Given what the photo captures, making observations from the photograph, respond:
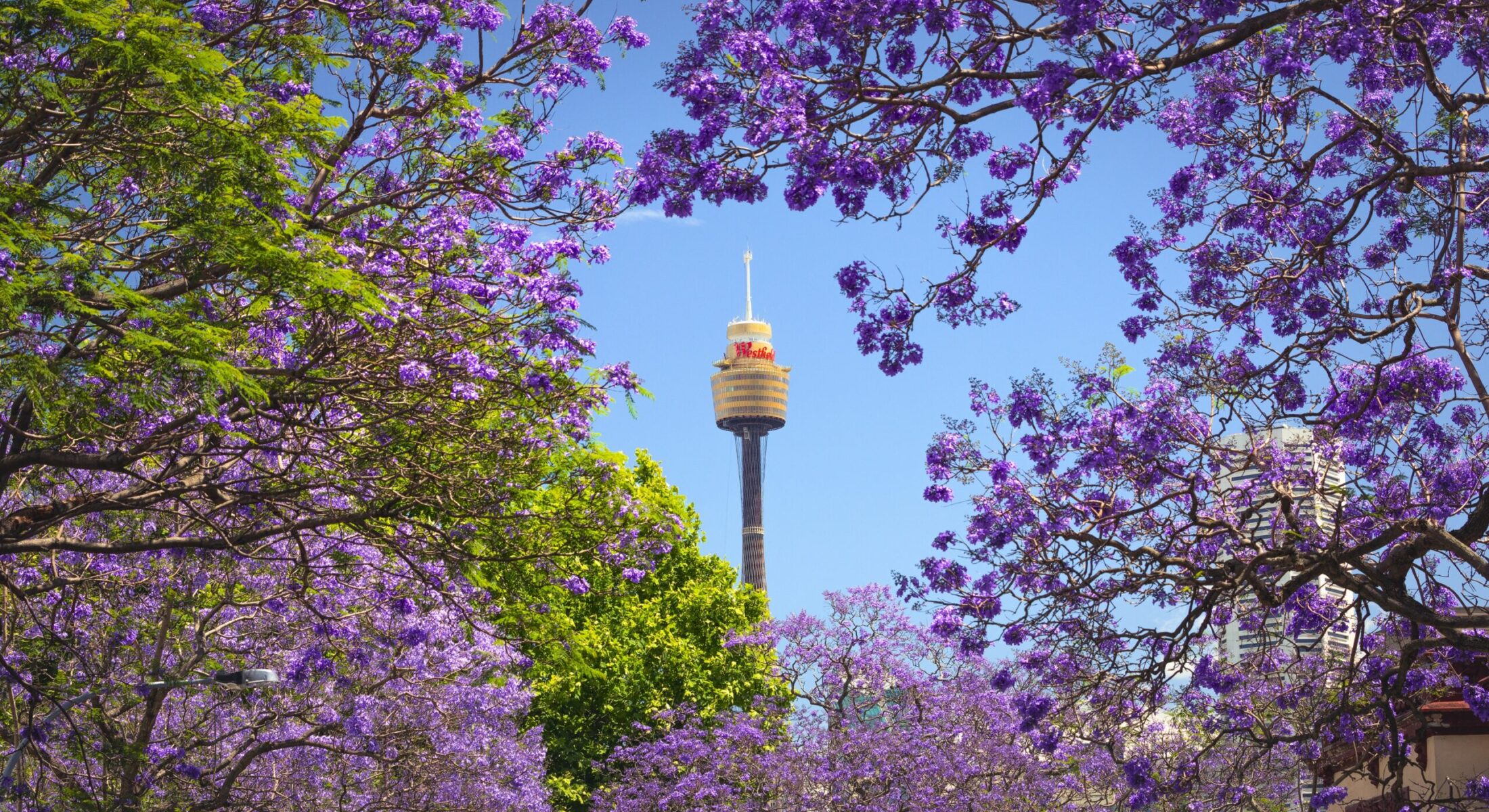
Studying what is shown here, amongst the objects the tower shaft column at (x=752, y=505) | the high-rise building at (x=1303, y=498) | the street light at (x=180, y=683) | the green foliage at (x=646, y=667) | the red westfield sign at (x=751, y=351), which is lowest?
the street light at (x=180, y=683)

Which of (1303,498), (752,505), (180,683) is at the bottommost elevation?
(180,683)

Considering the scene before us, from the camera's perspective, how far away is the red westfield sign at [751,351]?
135875 millimetres

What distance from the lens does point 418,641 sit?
52.4 feet

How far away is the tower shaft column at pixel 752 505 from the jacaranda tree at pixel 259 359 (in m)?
98.0

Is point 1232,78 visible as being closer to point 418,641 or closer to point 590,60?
point 590,60

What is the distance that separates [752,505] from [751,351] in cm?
1826

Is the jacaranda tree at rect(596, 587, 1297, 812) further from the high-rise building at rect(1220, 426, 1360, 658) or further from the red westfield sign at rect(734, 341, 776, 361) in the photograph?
the red westfield sign at rect(734, 341, 776, 361)

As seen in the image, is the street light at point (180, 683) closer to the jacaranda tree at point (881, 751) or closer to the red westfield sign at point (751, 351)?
the jacaranda tree at point (881, 751)

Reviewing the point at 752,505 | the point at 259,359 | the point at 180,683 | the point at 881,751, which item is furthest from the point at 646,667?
the point at 752,505

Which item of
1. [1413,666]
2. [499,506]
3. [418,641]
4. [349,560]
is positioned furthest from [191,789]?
[1413,666]

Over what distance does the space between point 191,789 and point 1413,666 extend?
Answer: 1426 cm

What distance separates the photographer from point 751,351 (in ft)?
447

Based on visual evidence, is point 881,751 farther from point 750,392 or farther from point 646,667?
point 750,392

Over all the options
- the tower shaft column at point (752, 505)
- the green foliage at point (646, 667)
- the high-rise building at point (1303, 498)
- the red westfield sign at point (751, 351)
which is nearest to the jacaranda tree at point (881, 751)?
the green foliage at point (646, 667)
